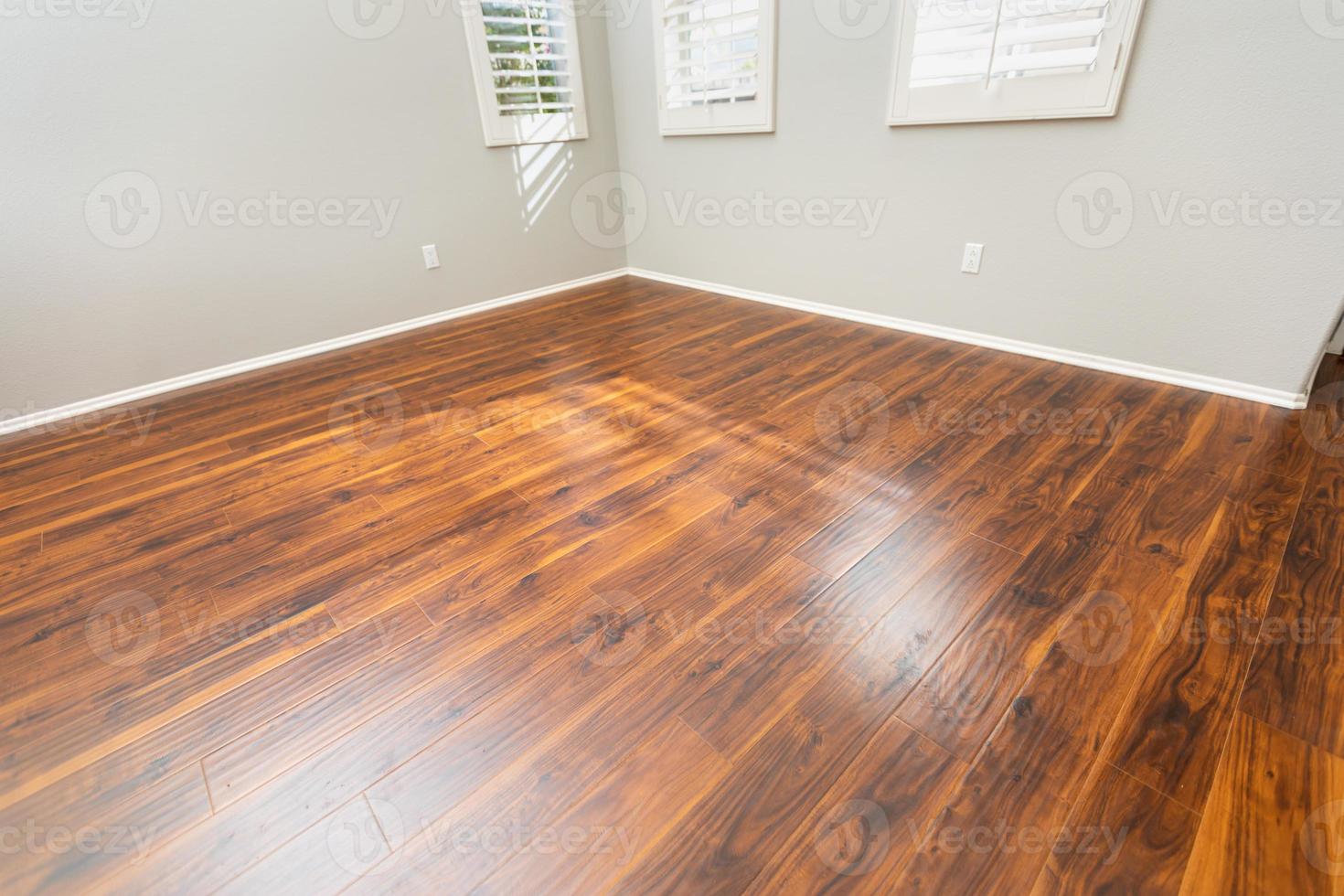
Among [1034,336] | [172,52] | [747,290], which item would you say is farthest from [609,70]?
[1034,336]

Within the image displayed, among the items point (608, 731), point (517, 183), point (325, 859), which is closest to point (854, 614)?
point (608, 731)

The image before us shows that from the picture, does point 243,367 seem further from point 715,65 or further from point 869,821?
point 869,821

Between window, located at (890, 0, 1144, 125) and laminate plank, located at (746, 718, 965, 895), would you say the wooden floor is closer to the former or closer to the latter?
laminate plank, located at (746, 718, 965, 895)

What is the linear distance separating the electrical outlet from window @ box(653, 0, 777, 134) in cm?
115

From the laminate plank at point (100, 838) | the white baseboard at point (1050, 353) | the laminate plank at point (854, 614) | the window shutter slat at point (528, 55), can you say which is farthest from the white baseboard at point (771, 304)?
the laminate plank at point (100, 838)

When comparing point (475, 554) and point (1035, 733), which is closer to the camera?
point (1035, 733)

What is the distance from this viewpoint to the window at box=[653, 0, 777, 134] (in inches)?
109

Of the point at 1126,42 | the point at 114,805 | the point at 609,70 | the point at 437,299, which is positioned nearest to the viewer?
the point at 114,805

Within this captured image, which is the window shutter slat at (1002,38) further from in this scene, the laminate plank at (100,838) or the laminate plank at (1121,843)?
the laminate plank at (100,838)

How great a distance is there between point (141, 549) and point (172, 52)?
2019 mm

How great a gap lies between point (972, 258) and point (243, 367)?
3302 millimetres

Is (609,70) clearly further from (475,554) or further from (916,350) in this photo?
(475,554)

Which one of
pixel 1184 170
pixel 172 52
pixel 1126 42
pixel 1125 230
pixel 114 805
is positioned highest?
pixel 172 52

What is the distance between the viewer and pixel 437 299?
3305 mm
